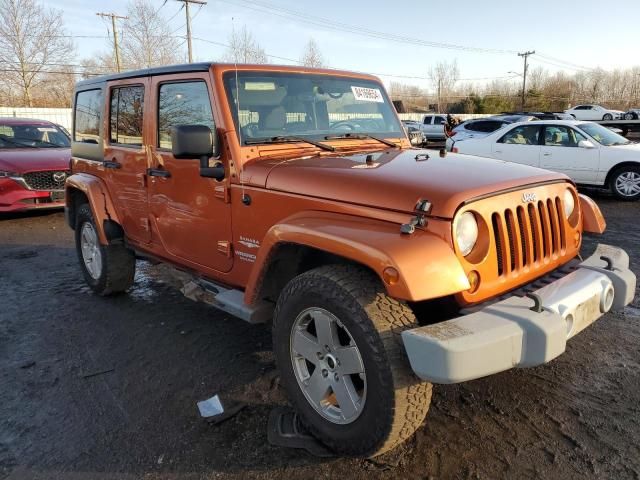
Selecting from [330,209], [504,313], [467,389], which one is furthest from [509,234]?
[467,389]

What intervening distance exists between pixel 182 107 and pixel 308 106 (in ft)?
2.93

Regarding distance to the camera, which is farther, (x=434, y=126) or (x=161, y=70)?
(x=434, y=126)

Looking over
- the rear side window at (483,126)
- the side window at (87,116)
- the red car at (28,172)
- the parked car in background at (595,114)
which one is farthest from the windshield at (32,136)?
the parked car in background at (595,114)

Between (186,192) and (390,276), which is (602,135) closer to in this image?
(186,192)

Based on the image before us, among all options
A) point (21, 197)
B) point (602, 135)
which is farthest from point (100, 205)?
point (602, 135)

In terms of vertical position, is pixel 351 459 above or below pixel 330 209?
below

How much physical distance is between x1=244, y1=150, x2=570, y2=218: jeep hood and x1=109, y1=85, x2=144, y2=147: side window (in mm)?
1457

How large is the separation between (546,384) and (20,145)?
32.0ft

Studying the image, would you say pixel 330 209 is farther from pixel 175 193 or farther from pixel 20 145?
pixel 20 145

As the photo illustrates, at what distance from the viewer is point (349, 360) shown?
2371 millimetres

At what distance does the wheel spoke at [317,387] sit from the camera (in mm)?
2557

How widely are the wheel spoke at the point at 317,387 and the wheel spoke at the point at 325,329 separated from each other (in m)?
0.20

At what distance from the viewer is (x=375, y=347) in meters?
2.18

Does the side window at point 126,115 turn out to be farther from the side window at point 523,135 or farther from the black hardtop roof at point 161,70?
the side window at point 523,135
